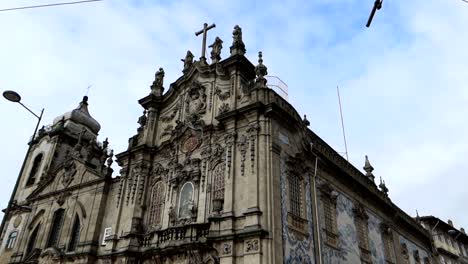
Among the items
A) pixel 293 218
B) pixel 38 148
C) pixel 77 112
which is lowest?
pixel 293 218

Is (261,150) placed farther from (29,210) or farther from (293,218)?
(29,210)

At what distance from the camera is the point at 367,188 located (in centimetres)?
2670

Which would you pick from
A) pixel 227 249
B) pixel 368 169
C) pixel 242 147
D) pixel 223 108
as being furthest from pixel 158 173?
pixel 368 169

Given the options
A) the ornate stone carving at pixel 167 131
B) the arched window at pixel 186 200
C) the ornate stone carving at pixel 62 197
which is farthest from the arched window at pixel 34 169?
the arched window at pixel 186 200

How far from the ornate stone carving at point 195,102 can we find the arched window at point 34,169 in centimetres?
1882

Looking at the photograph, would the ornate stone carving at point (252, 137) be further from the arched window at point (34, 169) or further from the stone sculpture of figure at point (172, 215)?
the arched window at point (34, 169)

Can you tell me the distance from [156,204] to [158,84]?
8665 millimetres

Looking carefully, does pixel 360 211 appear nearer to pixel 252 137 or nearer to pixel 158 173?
pixel 252 137

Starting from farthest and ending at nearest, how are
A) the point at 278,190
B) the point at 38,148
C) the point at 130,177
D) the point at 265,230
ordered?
the point at 38,148 → the point at 130,177 → the point at 278,190 → the point at 265,230

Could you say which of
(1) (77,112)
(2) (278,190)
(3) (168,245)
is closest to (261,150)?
(2) (278,190)

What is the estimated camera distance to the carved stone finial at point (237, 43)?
72.5 feet

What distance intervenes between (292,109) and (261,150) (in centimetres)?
383

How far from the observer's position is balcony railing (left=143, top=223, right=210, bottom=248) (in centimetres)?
1800

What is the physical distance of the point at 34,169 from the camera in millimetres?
34781
